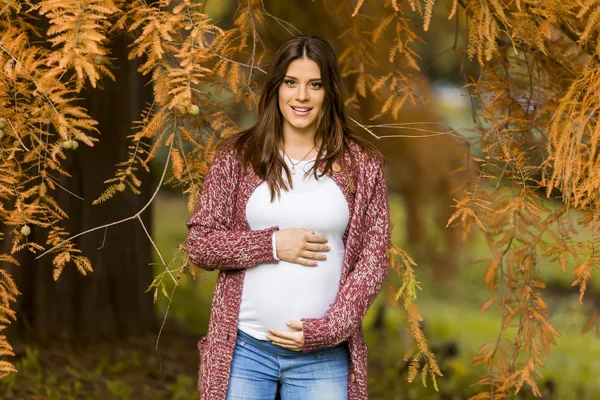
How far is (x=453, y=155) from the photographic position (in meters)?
8.15

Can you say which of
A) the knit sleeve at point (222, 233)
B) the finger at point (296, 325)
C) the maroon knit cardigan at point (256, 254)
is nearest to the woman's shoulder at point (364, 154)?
the maroon knit cardigan at point (256, 254)

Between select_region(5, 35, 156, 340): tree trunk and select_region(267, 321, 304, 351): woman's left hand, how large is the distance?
262 cm

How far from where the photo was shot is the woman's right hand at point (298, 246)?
219 centimetres

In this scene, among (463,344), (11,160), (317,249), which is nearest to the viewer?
(317,249)

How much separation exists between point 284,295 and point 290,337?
125 mm

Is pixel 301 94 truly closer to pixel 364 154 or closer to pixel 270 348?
pixel 364 154

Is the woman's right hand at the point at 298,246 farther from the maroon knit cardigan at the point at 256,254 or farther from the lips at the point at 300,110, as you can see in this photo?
the lips at the point at 300,110

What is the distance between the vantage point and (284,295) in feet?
7.30

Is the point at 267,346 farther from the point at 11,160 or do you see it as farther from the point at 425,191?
the point at 425,191

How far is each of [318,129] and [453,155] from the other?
6.00 metres

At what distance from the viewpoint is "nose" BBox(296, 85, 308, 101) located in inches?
89.9

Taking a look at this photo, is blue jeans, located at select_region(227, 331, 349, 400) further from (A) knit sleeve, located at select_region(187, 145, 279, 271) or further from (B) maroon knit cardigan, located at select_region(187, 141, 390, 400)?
(A) knit sleeve, located at select_region(187, 145, 279, 271)

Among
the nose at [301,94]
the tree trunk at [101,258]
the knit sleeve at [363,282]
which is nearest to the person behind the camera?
the knit sleeve at [363,282]

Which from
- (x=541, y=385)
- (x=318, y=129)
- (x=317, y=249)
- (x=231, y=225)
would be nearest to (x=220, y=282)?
(x=231, y=225)
